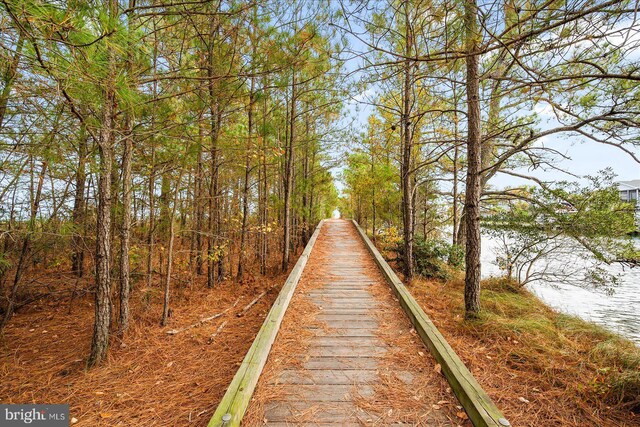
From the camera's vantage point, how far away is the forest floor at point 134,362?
220 cm

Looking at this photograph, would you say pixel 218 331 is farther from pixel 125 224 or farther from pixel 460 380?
pixel 460 380

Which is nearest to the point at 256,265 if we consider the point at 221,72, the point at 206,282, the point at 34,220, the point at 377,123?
the point at 206,282

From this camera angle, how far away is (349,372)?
2.37 m

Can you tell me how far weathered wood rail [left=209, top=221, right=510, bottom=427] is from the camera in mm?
1841

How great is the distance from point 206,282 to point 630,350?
7.50m

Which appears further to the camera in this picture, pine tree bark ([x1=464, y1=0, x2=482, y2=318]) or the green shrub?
the green shrub

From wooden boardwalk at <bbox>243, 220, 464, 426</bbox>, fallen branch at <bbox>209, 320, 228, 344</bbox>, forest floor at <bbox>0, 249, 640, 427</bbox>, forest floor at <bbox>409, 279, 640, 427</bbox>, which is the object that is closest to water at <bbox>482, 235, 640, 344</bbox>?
forest floor at <bbox>0, 249, 640, 427</bbox>

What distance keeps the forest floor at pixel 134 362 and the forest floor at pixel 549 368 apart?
2.76 m

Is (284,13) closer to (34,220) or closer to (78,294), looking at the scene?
(34,220)

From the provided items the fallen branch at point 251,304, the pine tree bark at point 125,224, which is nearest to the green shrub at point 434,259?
the fallen branch at point 251,304

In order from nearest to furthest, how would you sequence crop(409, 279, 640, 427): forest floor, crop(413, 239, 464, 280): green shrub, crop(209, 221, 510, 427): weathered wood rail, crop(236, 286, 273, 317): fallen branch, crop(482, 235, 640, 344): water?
crop(209, 221, 510, 427): weathered wood rail < crop(409, 279, 640, 427): forest floor < crop(236, 286, 273, 317): fallen branch < crop(482, 235, 640, 344): water < crop(413, 239, 464, 280): green shrub

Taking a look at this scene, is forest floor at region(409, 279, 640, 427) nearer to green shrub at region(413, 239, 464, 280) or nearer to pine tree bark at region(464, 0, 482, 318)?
pine tree bark at region(464, 0, 482, 318)

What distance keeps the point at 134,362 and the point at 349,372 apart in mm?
2664

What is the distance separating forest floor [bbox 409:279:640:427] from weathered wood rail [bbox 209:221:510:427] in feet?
1.43
